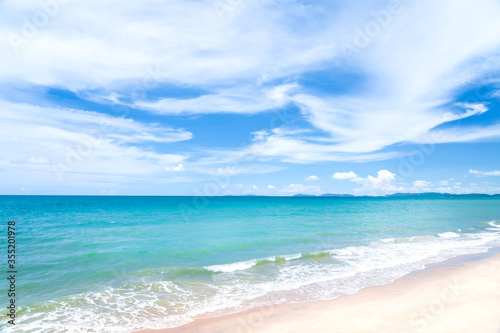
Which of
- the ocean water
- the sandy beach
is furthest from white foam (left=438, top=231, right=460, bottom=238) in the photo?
the sandy beach

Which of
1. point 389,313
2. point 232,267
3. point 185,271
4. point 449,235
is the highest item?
point 389,313

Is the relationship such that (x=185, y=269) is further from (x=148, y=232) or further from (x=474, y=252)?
(x=474, y=252)

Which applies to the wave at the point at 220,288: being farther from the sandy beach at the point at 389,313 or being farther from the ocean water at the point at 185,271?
the sandy beach at the point at 389,313

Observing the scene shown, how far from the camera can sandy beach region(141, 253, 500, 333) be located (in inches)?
299

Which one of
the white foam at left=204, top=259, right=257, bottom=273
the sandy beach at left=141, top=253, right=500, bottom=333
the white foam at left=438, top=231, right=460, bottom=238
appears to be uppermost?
the sandy beach at left=141, top=253, right=500, bottom=333

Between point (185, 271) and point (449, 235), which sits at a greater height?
point (185, 271)

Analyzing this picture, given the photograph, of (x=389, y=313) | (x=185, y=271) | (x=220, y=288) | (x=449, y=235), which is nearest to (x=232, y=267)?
(x=185, y=271)

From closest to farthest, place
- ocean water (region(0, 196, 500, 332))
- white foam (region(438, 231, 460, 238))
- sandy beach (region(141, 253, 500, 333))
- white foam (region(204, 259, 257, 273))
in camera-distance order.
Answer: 1. sandy beach (region(141, 253, 500, 333))
2. ocean water (region(0, 196, 500, 332))
3. white foam (region(204, 259, 257, 273))
4. white foam (region(438, 231, 460, 238))

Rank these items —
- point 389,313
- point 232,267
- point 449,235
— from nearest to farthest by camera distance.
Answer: point 389,313, point 232,267, point 449,235

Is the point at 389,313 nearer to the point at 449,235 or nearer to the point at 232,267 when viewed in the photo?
the point at 232,267

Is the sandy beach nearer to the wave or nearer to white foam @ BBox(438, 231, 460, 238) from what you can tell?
the wave

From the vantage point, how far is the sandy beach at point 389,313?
760 cm

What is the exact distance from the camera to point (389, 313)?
8.53 m

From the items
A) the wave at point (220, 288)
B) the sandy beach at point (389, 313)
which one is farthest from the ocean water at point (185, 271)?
the sandy beach at point (389, 313)
